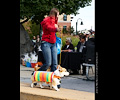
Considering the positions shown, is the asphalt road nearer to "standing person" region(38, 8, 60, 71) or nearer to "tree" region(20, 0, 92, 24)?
"standing person" region(38, 8, 60, 71)

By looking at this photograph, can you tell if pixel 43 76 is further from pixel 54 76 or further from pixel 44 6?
pixel 44 6

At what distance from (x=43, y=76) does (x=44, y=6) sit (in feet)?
60.5

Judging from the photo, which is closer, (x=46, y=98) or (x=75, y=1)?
(x=46, y=98)

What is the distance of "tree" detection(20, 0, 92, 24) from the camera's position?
23.9 metres

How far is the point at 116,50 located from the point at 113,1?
1.07 feet

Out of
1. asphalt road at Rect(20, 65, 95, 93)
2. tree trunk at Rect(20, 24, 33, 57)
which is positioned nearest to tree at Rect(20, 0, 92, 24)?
tree trunk at Rect(20, 24, 33, 57)

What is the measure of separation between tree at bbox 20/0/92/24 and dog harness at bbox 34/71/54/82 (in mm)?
17849

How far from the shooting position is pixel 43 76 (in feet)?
20.3

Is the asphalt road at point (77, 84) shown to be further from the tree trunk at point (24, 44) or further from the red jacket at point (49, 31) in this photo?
the tree trunk at point (24, 44)

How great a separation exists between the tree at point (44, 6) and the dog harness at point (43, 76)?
1785 centimetres

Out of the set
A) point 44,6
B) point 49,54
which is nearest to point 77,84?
point 49,54
